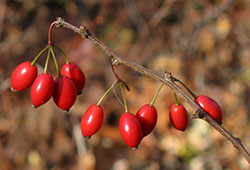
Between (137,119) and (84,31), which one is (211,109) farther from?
(84,31)

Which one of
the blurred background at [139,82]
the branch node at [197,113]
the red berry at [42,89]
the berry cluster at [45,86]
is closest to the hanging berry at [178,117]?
the branch node at [197,113]

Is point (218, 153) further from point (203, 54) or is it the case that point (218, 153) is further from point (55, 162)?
point (55, 162)

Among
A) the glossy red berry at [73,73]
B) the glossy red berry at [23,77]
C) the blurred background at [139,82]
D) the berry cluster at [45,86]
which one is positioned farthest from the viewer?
the blurred background at [139,82]

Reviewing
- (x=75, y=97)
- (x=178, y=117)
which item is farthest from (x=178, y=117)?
(x=75, y=97)

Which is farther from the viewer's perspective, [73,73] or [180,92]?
[73,73]

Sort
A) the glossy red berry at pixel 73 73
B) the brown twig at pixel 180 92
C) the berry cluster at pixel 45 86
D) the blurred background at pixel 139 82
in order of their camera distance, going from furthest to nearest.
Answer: the blurred background at pixel 139 82, the glossy red berry at pixel 73 73, the berry cluster at pixel 45 86, the brown twig at pixel 180 92

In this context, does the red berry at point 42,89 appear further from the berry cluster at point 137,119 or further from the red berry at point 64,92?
the berry cluster at point 137,119

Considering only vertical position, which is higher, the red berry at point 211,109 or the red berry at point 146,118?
the red berry at point 146,118
